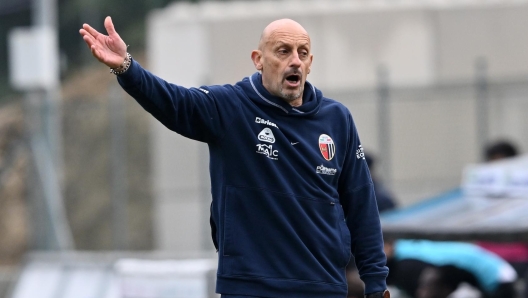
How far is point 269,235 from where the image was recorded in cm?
512

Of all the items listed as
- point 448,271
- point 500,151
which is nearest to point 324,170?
point 448,271

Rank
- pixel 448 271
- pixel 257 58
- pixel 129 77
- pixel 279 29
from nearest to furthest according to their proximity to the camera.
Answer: pixel 129 77
pixel 279 29
pixel 257 58
pixel 448 271

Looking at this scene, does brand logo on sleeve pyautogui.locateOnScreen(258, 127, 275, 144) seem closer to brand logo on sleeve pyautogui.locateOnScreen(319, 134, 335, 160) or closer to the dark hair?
brand logo on sleeve pyautogui.locateOnScreen(319, 134, 335, 160)

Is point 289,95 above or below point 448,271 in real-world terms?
above

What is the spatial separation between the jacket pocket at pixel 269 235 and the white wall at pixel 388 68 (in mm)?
10525

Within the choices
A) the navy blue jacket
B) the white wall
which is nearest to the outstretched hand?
the navy blue jacket

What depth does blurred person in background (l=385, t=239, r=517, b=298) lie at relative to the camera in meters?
8.96

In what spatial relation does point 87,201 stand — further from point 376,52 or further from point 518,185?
point 518,185

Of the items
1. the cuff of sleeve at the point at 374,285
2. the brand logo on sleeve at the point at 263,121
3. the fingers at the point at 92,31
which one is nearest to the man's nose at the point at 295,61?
the brand logo on sleeve at the point at 263,121

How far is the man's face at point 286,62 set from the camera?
17.0 feet

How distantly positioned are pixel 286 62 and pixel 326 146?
1.39ft

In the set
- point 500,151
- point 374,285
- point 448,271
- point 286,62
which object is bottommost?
point 448,271

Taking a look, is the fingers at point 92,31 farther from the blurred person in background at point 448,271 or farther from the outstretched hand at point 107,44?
the blurred person in background at point 448,271

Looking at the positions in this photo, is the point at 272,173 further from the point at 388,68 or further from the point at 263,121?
the point at 388,68
